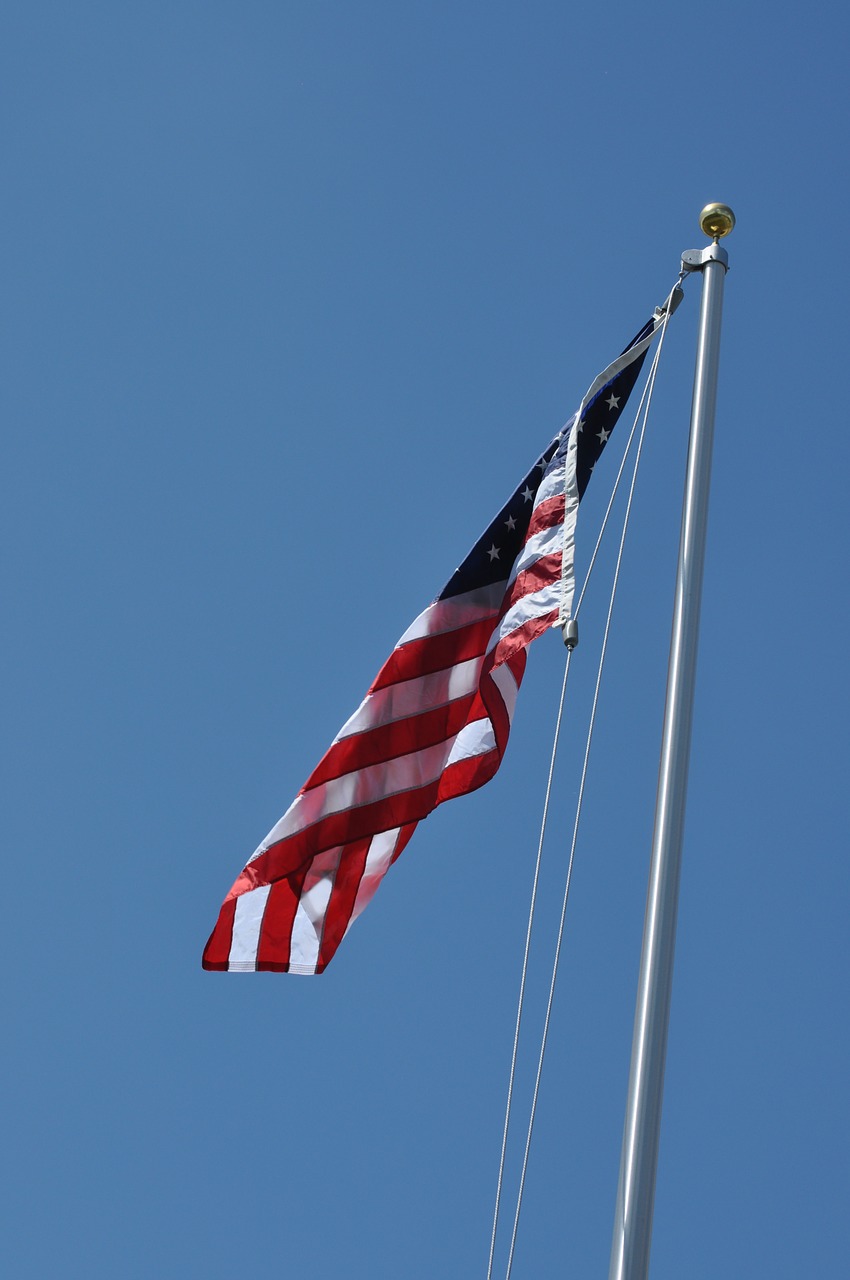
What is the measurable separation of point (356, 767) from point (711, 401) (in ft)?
10.8

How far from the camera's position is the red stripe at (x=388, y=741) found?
35.4 ft

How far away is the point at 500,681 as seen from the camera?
10328 mm

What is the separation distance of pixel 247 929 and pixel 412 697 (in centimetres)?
187

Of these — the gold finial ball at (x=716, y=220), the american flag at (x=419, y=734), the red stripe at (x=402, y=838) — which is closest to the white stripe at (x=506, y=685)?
the american flag at (x=419, y=734)

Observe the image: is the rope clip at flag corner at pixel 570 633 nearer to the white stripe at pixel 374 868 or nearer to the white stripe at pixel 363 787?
the white stripe at pixel 363 787

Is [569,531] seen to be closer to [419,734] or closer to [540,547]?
[540,547]

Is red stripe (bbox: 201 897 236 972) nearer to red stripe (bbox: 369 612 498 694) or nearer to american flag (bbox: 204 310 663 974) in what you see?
american flag (bbox: 204 310 663 974)

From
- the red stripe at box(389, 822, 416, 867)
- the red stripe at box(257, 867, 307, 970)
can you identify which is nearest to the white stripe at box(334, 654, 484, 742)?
the red stripe at box(389, 822, 416, 867)

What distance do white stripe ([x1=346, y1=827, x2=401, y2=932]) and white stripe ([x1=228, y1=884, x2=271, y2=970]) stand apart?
62 cm

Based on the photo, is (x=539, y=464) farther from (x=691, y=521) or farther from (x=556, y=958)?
(x=556, y=958)

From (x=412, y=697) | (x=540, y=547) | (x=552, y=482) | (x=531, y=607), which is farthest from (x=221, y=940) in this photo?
(x=552, y=482)

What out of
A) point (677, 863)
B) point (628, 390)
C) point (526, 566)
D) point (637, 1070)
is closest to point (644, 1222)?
point (637, 1070)

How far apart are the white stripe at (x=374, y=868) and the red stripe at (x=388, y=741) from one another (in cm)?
50

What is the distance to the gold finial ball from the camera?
429 inches
